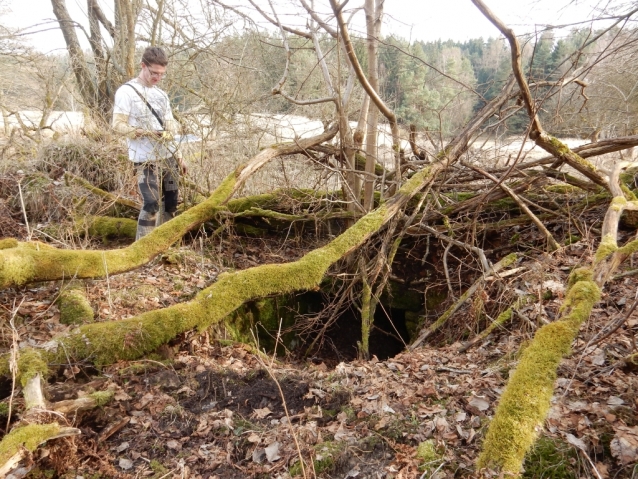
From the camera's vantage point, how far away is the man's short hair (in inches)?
172

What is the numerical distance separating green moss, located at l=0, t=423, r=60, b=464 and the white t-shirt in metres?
3.30

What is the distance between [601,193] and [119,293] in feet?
20.1

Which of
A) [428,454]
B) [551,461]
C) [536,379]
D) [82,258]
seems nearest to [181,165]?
[82,258]

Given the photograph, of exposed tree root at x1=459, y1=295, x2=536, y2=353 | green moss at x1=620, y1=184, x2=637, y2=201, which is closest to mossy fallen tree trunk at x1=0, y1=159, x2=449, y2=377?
exposed tree root at x1=459, y1=295, x2=536, y2=353

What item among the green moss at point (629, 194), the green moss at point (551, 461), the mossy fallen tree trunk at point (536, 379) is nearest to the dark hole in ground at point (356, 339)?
the green moss at point (629, 194)

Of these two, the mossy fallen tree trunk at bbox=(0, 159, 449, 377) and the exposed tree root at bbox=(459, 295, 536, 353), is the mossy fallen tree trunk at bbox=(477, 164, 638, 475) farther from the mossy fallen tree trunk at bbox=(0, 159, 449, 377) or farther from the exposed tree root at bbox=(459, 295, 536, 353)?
the mossy fallen tree trunk at bbox=(0, 159, 449, 377)

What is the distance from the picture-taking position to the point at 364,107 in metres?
6.38

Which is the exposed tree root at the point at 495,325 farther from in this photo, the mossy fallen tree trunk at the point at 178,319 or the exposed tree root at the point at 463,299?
the mossy fallen tree trunk at the point at 178,319

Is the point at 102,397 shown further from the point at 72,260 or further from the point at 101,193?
the point at 101,193

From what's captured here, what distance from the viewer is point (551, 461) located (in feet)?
7.13

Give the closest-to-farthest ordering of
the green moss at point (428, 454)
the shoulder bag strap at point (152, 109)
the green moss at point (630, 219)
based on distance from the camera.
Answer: the green moss at point (428, 454) → the shoulder bag strap at point (152, 109) → the green moss at point (630, 219)

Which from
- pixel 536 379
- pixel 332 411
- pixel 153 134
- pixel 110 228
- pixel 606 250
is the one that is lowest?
pixel 332 411

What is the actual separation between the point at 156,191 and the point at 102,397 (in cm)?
291

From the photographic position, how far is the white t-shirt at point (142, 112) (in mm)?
4531
